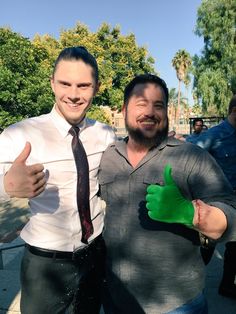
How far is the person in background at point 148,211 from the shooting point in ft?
5.69

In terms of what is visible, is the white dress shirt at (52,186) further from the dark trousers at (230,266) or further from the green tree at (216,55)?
the green tree at (216,55)

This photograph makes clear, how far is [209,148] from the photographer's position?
3766 mm

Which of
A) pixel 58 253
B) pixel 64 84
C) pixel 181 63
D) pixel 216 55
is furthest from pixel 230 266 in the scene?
pixel 181 63

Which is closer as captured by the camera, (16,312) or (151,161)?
(151,161)

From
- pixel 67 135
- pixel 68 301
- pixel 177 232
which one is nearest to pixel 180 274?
pixel 177 232

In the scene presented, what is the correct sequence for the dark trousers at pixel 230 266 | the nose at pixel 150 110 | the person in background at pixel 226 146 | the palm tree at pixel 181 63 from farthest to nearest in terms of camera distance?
the palm tree at pixel 181 63 → the person in background at pixel 226 146 → the dark trousers at pixel 230 266 → the nose at pixel 150 110

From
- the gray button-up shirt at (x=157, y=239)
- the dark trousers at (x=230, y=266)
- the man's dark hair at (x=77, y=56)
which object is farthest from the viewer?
the dark trousers at (x=230, y=266)

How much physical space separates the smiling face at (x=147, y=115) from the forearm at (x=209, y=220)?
0.57m

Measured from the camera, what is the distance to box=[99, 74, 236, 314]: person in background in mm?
1734

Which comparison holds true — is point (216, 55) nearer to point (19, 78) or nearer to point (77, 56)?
point (19, 78)

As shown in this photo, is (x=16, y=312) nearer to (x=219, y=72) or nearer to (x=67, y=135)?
(x=67, y=135)

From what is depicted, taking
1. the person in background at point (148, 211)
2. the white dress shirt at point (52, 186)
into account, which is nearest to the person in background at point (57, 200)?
the white dress shirt at point (52, 186)

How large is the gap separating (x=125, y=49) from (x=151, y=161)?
2483 centimetres

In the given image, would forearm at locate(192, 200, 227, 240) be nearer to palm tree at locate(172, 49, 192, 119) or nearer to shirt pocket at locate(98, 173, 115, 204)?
shirt pocket at locate(98, 173, 115, 204)
